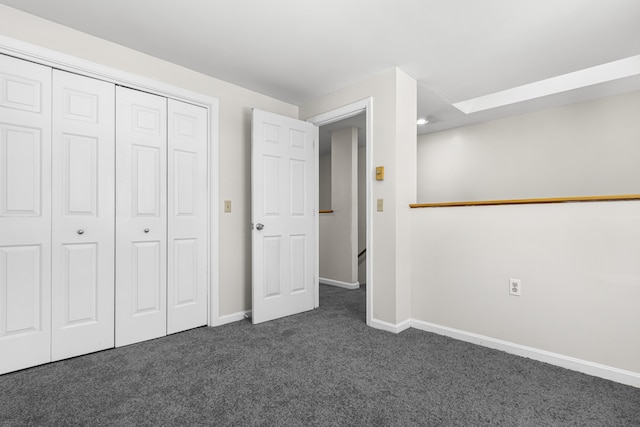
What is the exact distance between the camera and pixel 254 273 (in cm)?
300

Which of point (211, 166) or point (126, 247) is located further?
point (211, 166)

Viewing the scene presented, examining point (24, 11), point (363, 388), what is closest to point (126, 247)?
point (24, 11)

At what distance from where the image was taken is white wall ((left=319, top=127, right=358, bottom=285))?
4523mm

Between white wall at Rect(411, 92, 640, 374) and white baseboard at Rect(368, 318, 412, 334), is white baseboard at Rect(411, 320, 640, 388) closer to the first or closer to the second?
white wall at Rect(411, 92, 640, 374)

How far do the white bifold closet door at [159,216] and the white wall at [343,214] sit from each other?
217cm

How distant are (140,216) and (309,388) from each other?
185 cm

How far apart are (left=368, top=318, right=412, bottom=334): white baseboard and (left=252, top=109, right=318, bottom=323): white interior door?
827mm

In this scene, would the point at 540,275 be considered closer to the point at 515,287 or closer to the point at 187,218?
the point at 515,287

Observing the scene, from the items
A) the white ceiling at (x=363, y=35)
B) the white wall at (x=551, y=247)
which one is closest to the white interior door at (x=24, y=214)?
the white ceiling at (x=363, y=35)

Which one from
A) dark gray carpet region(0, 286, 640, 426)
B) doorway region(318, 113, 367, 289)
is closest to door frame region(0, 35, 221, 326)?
dark gray carpet region(0, 286, 640, 426)

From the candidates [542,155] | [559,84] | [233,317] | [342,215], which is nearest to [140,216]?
[233,317]

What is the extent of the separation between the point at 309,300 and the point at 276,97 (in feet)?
7.40

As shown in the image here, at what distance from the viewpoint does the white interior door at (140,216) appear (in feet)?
8.02

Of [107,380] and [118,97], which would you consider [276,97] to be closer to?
[118,97]
